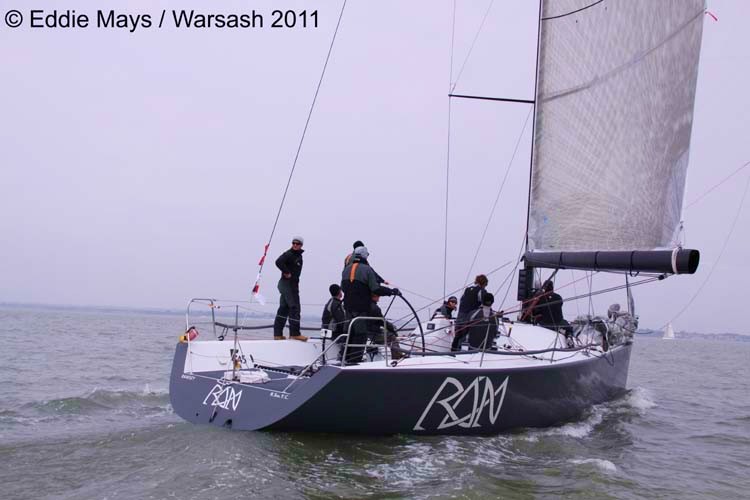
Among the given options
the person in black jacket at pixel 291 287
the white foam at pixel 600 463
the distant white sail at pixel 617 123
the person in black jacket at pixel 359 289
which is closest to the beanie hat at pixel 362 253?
the person in black jacket at pixel 359 289

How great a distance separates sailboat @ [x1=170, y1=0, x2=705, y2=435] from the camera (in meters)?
6.00

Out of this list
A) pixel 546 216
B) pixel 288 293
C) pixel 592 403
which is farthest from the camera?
pixel 546 216

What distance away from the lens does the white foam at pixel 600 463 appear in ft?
20.0

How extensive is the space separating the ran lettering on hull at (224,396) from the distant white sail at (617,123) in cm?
465

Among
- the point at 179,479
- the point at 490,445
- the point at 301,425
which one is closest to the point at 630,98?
the point at 490,445

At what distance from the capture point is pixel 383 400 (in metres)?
5.89

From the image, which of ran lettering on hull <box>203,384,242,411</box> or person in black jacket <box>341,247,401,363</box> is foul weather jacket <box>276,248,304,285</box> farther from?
ran lettering on hull <box>203,384,242,411</box>

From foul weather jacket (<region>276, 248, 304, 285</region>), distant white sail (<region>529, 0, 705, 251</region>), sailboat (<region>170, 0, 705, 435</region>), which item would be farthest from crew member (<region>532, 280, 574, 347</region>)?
foul weather jacket (<region>276, 248, 304, 285</region>)

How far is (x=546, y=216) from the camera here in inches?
369

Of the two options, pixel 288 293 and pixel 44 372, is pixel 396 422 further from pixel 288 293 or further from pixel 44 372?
pixel 44 372

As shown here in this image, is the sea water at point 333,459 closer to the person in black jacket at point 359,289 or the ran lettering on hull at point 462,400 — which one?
the ran lettering on hull at point 462,400

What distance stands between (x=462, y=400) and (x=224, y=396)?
2.16 meters

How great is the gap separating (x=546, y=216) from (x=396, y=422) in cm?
437

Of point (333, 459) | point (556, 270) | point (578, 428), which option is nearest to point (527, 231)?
point (556, 270)
